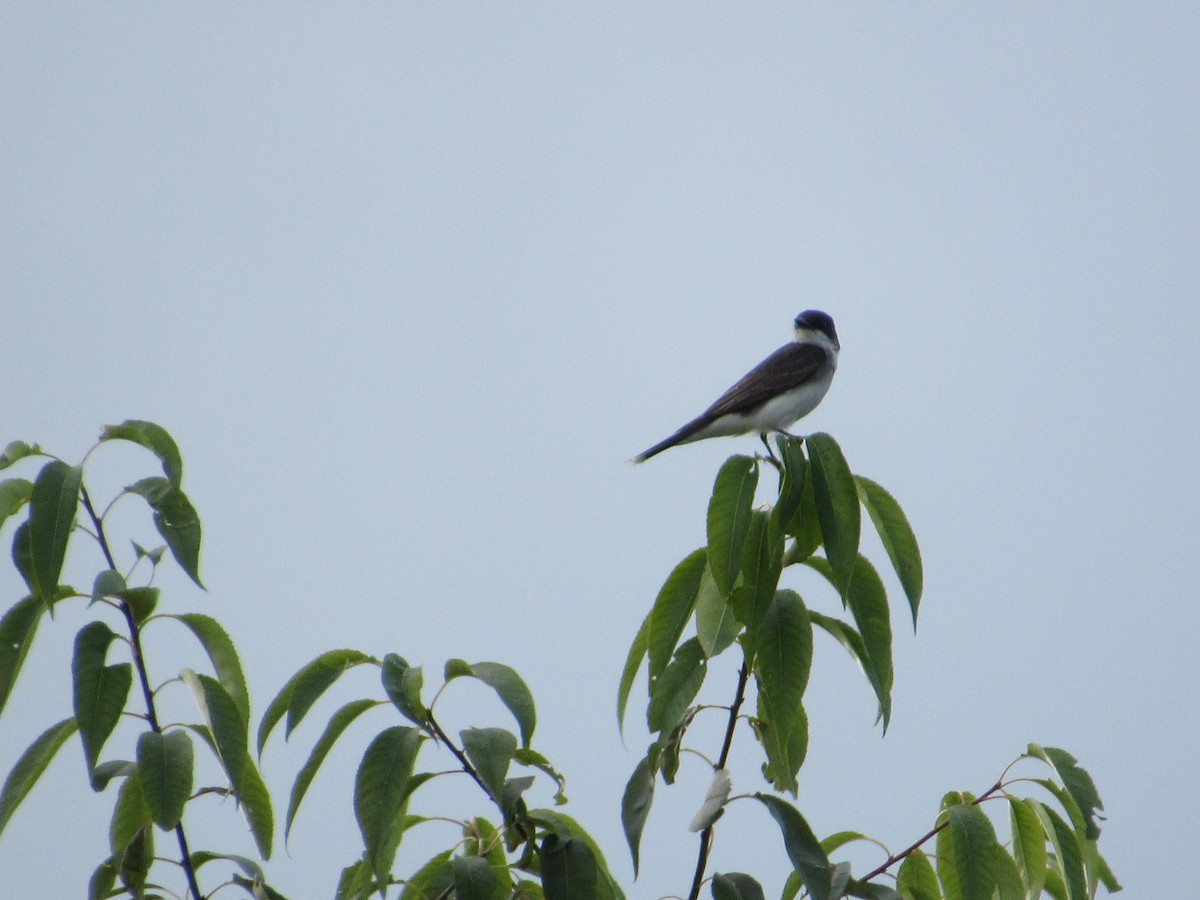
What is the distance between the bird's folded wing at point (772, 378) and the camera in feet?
23.3

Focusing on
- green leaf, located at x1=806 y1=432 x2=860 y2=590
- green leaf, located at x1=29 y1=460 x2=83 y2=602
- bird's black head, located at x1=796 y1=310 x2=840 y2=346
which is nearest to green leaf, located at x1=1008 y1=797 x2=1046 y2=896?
green leaf, located at x1=806 y1=432 x2=860 y2=590

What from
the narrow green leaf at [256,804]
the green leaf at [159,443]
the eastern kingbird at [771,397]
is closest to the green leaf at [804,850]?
the narrow green leaf at [256,804]

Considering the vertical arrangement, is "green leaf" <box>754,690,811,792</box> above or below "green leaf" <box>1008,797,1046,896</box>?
above

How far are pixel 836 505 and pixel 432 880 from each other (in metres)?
1.29

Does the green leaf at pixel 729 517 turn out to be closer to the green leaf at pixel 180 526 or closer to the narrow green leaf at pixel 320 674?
the narrow green leaf at pixel 320 674

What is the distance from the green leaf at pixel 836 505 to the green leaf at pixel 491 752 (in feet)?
2.61

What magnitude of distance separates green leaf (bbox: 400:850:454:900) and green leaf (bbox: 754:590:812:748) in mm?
840

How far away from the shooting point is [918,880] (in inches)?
120

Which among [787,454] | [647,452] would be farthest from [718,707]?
[647,452]

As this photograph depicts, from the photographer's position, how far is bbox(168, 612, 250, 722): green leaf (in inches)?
110

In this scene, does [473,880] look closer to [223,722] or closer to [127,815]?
[223,722]

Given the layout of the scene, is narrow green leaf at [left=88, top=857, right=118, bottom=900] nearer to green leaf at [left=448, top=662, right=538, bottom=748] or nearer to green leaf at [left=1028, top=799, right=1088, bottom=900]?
green leaf at [left=448, top=662, right=538, bottom=748]

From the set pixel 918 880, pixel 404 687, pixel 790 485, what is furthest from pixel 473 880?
pixel 918 880

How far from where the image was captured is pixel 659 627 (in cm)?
293
